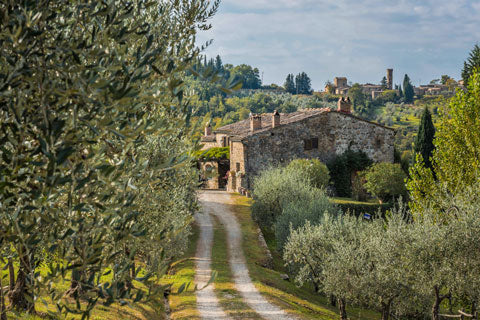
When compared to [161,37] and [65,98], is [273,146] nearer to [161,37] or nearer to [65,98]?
[161,37]

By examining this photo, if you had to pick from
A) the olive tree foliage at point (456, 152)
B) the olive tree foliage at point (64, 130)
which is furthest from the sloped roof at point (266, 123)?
the olive tree foliage at point (64, 130)

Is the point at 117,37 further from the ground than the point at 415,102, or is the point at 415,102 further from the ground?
the point at 415,102

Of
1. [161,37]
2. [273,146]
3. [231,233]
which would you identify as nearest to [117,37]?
[161,37]

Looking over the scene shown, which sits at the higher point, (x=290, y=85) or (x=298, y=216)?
(x=290, y=85)

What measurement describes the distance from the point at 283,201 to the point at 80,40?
1104 inches

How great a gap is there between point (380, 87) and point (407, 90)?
38.6 m

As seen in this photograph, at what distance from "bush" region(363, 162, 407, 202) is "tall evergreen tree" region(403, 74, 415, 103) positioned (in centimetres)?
11242

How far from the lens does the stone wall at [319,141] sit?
43594 millimetres

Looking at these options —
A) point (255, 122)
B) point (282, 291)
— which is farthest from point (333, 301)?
point (255, 122)

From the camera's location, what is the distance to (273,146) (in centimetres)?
4394

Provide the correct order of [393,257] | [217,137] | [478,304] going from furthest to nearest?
[217,137] → [393,257] → [478,304]

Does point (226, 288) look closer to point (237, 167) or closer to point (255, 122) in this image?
point (237, 167)

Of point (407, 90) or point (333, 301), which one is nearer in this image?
point (333, 301)

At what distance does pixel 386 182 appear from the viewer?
4141cm
